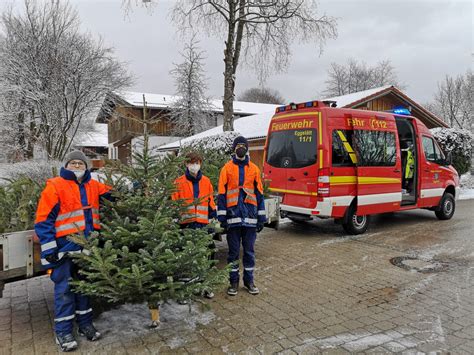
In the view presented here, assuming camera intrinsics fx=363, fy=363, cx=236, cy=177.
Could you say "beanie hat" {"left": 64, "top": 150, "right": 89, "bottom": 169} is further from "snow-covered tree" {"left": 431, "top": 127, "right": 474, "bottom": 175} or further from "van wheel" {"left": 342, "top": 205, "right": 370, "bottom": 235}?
"snow-covered tree" {"left": 431, "top": 127, "right": 474, "bottom": 175}

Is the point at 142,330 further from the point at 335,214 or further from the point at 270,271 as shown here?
the point at 335,214

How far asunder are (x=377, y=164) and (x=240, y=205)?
4360mm

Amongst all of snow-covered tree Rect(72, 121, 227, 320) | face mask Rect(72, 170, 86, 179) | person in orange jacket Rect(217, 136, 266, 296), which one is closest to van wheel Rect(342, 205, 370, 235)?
person in orange jacket Rect(217, 136, 266, 296)

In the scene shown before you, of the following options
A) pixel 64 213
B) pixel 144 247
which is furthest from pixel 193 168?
pixel 64 213

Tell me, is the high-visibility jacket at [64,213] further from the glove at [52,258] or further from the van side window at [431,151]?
the van side window at [431,151]

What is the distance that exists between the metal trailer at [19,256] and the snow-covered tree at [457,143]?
17569 millimetres

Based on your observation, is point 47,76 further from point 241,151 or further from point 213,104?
point 213,104

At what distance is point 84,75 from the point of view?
15.8 m

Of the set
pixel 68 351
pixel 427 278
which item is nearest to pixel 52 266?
pixel 68 351

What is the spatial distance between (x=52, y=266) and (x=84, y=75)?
14.5m

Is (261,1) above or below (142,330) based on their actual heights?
above

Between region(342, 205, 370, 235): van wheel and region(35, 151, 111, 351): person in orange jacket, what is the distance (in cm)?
542

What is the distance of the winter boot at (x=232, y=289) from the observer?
450 cm

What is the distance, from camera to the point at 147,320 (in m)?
3.80
